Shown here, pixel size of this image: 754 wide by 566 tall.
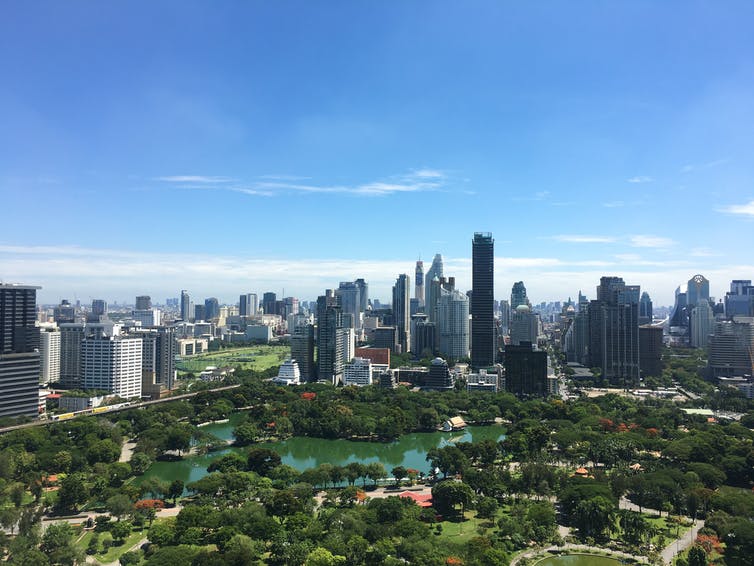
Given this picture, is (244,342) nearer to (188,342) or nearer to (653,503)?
(188,342)

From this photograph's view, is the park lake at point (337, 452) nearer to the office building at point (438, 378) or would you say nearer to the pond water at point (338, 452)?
the pond water at point (338, 452)

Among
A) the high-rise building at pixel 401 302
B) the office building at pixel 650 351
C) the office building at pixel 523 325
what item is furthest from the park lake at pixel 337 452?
the high-rise building at pixel 401 302

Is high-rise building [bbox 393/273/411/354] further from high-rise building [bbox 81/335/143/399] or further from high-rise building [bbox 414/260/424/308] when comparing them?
high-rise building [bbox 81/335/143/399]

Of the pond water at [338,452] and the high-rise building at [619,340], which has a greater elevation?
the high-rise building at [619,340]

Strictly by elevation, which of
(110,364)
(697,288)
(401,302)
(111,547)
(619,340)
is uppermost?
(697,288)

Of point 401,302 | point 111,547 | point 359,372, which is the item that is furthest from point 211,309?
point 111,547

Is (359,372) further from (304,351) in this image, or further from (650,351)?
(650,351)
